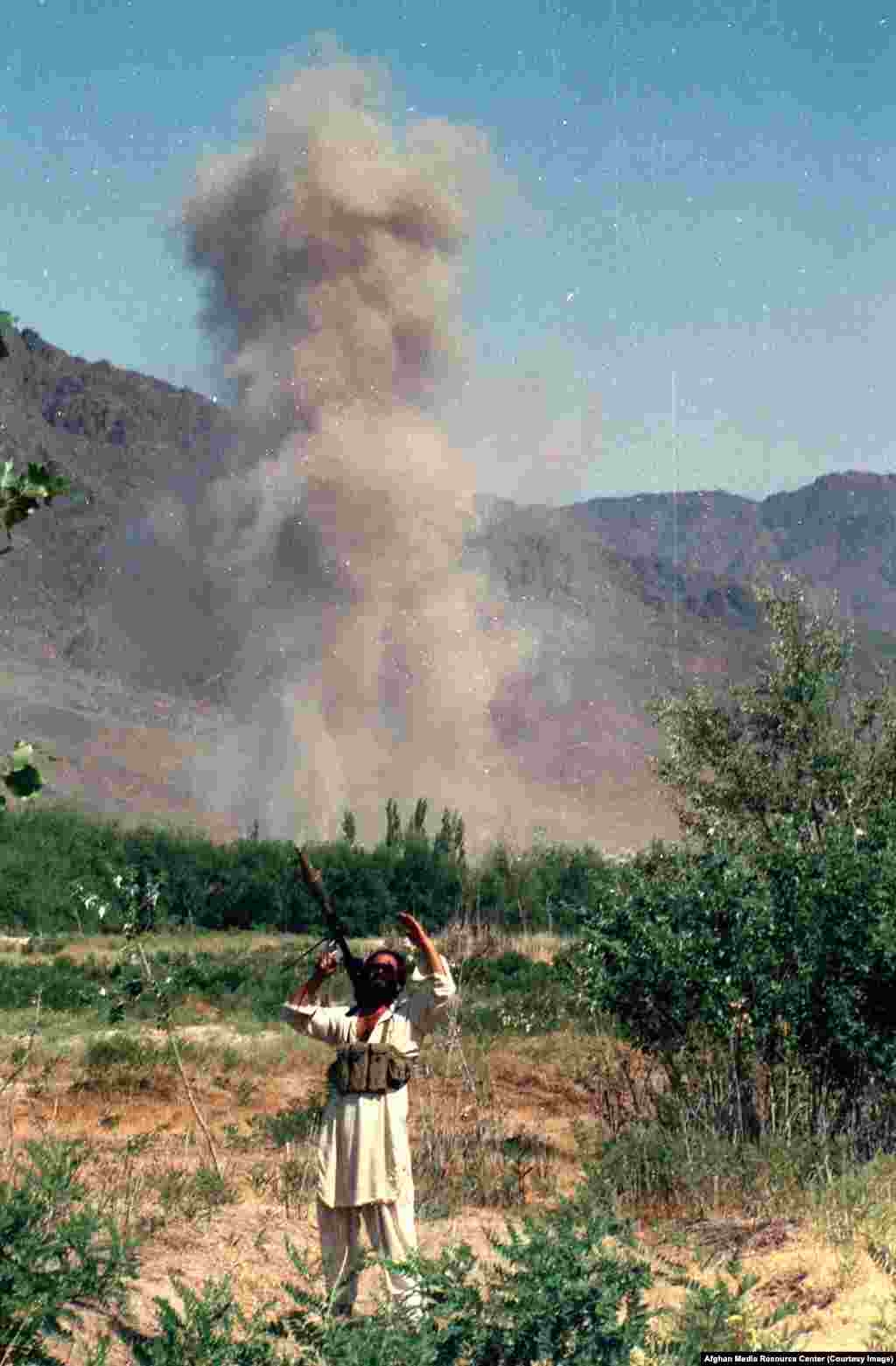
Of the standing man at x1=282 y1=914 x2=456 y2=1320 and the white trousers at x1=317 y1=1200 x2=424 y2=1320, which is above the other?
the standing man at x1=282 y1=914 x2=456 y2=1320

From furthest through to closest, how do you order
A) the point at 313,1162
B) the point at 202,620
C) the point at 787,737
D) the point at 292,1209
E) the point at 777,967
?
1. the point at 202,620
2. the point at 787,737
3. the point at 313,1162
4. the point at 777,967
5. the point at 292,1209

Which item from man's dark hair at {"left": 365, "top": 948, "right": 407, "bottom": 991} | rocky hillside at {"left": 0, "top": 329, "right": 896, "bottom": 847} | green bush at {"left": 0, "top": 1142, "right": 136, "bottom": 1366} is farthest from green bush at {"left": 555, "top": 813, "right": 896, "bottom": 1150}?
rocky hillside at {"left": 0, "top": 329, "right": 896, "bottom": 847}

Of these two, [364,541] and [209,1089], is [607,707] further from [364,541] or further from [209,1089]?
[209,1089]

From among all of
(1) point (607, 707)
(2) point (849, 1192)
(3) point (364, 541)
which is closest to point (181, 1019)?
(2) point (849, 1192)

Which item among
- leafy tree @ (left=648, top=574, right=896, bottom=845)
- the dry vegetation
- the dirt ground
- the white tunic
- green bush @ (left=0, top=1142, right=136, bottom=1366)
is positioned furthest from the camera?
leafy tree @ (left=648, top=574, right=896, bottom=845)

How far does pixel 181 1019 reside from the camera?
2066 cm

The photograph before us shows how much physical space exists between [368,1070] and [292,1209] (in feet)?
11.0

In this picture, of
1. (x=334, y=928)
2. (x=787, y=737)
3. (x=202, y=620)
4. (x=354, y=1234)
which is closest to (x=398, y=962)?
(x=334, y=928)

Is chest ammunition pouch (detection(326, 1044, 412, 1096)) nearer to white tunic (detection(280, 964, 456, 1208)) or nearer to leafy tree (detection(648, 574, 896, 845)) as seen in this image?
white tunic (detection(280, 964, 456, 1208))

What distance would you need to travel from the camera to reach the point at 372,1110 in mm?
6578

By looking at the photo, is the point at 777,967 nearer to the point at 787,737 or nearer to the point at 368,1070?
the point at 368,1070

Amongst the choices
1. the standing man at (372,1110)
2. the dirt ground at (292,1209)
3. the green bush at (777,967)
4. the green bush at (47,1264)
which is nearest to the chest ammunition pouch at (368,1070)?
the standing man at (372,1110)

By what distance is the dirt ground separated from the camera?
7.09 meters

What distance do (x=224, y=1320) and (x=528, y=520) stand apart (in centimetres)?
12545
